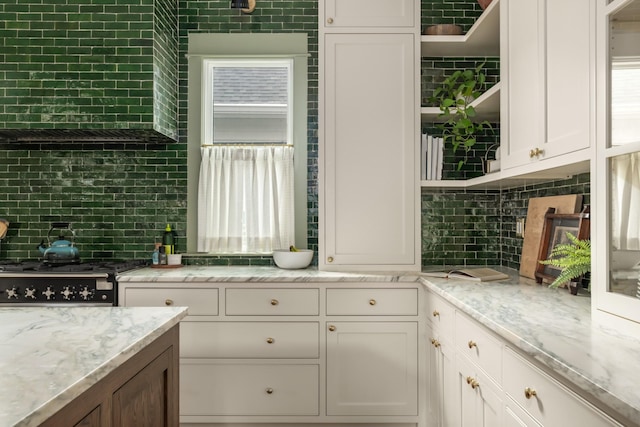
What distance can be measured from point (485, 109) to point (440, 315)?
1321 mm

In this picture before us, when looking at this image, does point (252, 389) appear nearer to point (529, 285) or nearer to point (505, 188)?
point (529, 285)

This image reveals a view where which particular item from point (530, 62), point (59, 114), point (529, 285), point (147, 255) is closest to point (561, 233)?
point (529, 285)

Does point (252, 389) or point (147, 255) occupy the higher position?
point (147, 255)

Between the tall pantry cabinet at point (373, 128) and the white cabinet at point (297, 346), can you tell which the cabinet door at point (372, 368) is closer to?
the white cabinet at point (297, 346)

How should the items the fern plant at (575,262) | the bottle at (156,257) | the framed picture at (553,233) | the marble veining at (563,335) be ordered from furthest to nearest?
the bottle at (156,257), the framed picture at (553,233), the fern plant at (575,262), the marble veining at (563,335)

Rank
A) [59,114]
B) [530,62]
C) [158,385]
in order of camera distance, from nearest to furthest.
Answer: [158,385], [530,62], [59,114]

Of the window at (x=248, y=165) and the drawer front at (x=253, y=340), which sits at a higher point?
the window at (x=248, y=165)

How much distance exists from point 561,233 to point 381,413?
1.41 metres

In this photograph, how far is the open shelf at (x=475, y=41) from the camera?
2.61 meters

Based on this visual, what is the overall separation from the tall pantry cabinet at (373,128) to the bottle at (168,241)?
1.13 m

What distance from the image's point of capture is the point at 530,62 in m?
2.06

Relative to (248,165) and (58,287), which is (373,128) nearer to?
(248,165)

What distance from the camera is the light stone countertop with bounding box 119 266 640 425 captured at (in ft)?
3.43

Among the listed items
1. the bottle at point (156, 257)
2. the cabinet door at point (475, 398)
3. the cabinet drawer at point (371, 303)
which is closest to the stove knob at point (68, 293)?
the bottle at point (156, 257)
